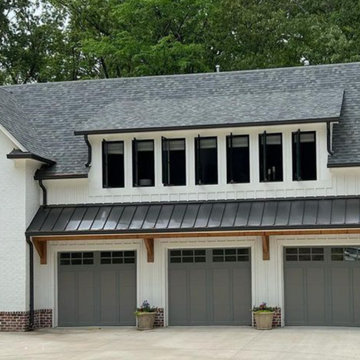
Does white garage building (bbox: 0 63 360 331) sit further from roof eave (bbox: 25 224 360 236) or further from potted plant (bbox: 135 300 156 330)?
potted plant (bbox: 135 300 156 330)

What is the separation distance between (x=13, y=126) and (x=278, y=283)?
31.8 ft

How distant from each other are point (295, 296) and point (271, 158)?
4.15 metres

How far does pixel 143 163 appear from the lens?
27.3m

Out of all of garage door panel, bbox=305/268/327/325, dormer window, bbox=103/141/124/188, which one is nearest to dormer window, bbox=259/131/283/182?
Answer: garage door panel, bbox=305/268/327/325

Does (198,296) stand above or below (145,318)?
above

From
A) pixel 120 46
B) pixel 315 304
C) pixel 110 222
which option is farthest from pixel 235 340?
pixel 120 46

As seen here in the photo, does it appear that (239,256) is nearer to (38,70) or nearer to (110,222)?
(110,222)

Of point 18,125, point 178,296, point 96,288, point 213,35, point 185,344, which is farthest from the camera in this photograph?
point 213,35

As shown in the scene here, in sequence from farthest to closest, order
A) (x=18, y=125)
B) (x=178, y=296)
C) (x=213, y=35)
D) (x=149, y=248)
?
(x=213, y=35) → (x=18, y=125) → (x=178, y=296) → (x=149, y=248)

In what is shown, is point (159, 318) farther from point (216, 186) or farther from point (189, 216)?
point (216, 186)

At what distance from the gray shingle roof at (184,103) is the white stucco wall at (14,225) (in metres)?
0.93

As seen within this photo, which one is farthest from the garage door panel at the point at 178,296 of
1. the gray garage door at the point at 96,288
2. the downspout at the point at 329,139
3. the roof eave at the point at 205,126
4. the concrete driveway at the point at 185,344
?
the downspout at the point at 329,139

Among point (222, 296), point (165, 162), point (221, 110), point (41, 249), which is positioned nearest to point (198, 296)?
point (222, 296)

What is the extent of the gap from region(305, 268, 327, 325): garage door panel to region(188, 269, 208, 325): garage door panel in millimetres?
3077
